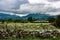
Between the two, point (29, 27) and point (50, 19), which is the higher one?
point (50, 19)

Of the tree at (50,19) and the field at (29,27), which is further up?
the tree at (50,19)

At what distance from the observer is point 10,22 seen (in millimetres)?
3574

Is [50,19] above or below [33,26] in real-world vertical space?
above

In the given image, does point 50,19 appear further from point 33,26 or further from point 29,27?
point 29,27

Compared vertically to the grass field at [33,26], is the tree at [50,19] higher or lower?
higher

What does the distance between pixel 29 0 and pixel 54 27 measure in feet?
3.90

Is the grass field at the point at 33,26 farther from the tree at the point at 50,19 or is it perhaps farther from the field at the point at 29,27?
the tree at the point at 50,19

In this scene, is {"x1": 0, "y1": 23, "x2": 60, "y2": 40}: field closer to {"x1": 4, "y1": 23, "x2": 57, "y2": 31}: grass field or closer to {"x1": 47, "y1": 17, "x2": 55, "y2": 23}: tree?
{"x1": 4, "y1": 23, "x2": 57, "y2": 31}: grass field

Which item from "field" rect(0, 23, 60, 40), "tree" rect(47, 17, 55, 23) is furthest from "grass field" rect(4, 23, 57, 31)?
"tree" rect(47, 17, 55, 23)

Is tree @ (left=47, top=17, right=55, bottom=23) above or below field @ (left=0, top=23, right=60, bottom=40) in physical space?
above

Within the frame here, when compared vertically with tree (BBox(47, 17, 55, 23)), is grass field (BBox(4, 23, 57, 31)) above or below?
below

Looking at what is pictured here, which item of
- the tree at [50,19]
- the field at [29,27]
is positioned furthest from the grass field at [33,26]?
the tree at [50,19]

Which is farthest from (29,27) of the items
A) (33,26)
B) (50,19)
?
(50,19)

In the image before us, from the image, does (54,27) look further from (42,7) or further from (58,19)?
(42,7)
